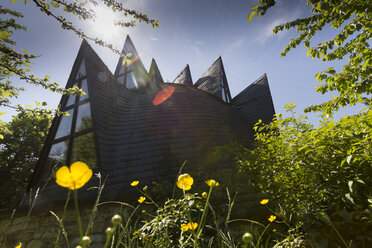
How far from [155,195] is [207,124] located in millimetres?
3280

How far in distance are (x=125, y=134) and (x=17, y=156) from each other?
13.8 meters

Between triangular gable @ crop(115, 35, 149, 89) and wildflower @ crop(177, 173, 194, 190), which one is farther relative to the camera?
triangular gable @ crop(115, 35, 149, 89)

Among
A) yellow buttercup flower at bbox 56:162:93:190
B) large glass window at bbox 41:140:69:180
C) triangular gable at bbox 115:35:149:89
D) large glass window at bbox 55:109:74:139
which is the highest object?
triangular gable at bbox 115:35:149:89

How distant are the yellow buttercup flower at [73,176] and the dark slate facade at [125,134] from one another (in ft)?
11.8

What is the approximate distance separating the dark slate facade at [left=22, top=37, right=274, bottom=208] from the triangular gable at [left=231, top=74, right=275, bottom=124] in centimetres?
52

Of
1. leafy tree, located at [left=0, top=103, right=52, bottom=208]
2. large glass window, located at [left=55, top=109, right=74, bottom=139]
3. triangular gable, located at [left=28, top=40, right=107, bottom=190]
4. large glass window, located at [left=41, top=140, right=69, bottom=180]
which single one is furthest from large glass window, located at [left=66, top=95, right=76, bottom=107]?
leafy tree, located at [left=0, top=103, right=52, bottom=208]

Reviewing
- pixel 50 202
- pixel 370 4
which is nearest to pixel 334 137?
pixel 370 4

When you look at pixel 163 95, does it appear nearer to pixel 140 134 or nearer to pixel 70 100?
pixel 140 134

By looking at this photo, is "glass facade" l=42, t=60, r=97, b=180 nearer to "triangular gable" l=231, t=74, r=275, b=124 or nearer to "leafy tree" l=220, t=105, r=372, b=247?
"leafy tree" l=220, t=105, r=372, b=247

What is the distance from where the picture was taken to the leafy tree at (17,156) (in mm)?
13234

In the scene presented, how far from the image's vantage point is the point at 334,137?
1983mm

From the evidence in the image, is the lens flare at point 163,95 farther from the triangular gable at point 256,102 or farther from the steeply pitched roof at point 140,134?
the triangular gable at point 256,102

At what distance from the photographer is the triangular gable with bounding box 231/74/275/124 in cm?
937

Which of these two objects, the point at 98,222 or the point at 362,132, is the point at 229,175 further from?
the point at 98,222
